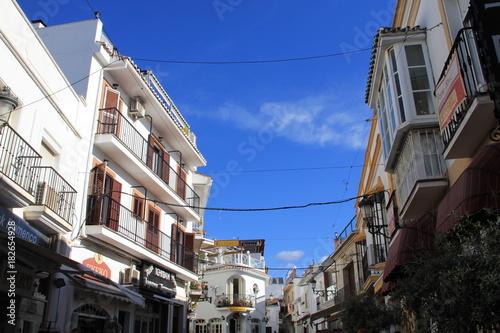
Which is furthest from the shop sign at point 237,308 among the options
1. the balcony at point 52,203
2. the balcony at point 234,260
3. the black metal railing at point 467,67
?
the black metal railing at point 467,67

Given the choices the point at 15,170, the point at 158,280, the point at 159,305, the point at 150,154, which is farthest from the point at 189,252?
the point at 15,170

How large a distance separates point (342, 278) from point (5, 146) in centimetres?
2437

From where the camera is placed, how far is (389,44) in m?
10.8

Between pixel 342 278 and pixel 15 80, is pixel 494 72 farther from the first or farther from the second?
pixel 342 278

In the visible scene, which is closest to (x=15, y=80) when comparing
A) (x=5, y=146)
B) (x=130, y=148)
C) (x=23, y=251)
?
(x=5, y=146)

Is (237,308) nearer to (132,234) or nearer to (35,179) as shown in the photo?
(132,234)

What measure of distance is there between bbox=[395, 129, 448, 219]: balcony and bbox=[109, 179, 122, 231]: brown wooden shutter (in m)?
8.25

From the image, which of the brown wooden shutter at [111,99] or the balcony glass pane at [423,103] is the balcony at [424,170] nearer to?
the balcony glass pane at [423,103]

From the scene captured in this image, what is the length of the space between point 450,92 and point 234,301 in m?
37.3

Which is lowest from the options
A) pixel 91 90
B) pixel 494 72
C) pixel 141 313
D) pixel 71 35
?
pixel 141 313

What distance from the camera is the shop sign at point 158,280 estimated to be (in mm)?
15745

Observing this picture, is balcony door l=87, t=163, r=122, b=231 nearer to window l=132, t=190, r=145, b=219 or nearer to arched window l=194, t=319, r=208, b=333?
window l=132, t=190, r=145, b=219

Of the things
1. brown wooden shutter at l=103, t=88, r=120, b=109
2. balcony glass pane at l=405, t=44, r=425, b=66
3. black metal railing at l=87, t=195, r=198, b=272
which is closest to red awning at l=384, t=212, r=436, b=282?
balcony glass pane at l=405, t=44, r=425, b=66

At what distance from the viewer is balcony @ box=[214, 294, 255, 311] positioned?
41750mm
